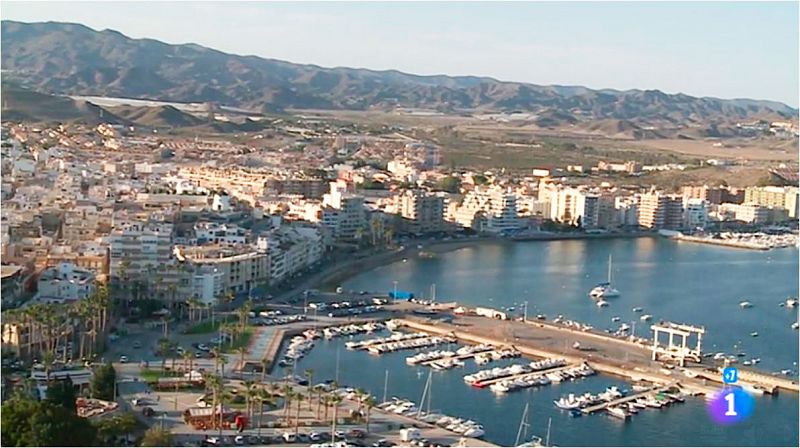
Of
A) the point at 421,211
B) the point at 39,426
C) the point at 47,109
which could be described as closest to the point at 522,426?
the point at 39,426

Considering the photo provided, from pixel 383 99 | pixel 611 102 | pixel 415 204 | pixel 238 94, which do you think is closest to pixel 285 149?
pixel 415 204

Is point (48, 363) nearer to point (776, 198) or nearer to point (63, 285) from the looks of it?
point (63, 285)

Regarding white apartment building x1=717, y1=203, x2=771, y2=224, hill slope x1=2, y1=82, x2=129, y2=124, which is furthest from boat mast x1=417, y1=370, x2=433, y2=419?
hill slope x1=2, y1=82, x2=129, y2=124

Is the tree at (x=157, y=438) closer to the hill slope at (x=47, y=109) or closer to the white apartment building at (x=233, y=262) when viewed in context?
the white apartment building at (x=233, y=262)

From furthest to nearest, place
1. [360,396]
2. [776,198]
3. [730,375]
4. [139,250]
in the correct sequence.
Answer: [776,198] < [139,250] < [360,396] < [730,375]

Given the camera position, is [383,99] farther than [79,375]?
Yes

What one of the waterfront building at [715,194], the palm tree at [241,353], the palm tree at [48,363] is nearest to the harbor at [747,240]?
the waterfront building at [715,194]

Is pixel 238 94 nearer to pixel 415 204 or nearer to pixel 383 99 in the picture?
pixel 383 99
